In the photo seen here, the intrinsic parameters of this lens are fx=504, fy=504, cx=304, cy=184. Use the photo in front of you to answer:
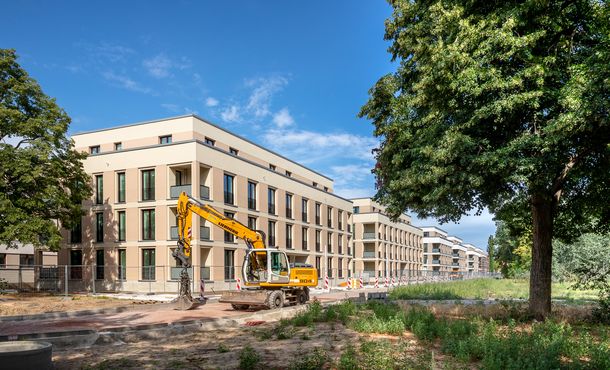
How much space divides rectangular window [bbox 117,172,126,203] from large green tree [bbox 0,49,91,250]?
461cm

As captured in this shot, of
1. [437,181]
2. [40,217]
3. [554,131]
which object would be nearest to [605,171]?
[554,131]

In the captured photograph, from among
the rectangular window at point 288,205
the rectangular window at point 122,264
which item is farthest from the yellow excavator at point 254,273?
the rectangular window at point 288,205

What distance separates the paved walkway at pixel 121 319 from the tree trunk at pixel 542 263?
1033 centimetres

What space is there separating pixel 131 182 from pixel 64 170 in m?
5.93

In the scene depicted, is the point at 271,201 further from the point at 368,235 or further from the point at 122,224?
the point at 368,235

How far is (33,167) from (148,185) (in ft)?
27.4

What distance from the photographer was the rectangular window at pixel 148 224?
34500 millimetres

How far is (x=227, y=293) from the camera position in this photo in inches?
814

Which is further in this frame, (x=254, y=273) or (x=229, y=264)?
(x=229, y=264)

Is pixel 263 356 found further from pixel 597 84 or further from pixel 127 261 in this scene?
pixel 127 261

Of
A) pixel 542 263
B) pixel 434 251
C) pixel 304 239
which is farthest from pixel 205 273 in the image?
pixel 434 251

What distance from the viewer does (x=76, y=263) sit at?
37094 mm

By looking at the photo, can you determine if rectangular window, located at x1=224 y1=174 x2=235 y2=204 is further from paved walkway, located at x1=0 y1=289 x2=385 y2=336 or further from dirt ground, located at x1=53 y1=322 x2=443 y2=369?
dirt ground, located at x1=53 y1=322 x2=443 y2=369

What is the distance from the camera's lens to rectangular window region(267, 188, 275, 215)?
4216 centimetres
